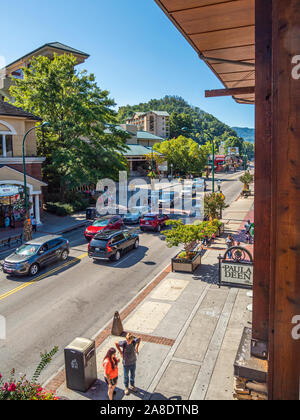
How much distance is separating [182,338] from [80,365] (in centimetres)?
350

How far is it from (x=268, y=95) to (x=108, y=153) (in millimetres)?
29569

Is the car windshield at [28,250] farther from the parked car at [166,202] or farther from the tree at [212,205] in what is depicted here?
the parked car at [166,202]

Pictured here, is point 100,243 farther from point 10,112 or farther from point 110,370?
point 10,112

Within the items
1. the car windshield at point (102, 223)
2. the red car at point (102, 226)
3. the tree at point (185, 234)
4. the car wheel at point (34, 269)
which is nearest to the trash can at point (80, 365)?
the tree at point (185, 234)

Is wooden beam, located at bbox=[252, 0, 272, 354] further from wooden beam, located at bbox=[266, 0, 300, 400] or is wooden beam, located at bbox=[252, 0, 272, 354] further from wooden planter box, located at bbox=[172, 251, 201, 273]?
wooden planter box, located at bbox=[172, 251, 201, 273]

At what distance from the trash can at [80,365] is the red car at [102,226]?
15.0m

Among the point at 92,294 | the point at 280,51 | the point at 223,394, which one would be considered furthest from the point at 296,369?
the point at 92,294

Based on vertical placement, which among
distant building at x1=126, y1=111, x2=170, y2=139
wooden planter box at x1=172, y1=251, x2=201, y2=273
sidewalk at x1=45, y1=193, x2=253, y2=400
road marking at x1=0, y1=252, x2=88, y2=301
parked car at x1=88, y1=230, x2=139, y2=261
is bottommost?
sidewalk at x1=45, y1=193, x2=253, y2=400

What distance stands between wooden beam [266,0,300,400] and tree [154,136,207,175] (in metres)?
58.8

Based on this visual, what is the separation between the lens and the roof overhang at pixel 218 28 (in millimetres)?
4906

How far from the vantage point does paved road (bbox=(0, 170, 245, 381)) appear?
1013 cm

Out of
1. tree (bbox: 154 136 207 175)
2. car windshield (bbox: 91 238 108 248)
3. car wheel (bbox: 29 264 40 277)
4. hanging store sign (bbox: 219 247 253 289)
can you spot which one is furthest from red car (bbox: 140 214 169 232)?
tree (bbox: 154 136 207 175)

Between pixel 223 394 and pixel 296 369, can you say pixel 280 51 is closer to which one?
pixel 296 369
